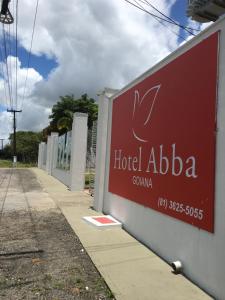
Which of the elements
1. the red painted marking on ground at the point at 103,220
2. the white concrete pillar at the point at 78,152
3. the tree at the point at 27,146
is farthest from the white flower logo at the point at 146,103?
the tree at the point at 27,146

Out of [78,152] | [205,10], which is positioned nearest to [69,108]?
[78,152]

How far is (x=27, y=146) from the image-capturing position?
67.2m

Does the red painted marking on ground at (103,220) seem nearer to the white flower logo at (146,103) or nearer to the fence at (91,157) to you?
the white flower logo at (146,103)

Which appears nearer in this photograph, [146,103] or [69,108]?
[146,103]

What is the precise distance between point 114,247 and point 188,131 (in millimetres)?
2498

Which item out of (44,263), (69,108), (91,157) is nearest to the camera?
(44,263)

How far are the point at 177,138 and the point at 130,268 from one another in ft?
6.58

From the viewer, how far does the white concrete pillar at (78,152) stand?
48.8 ft

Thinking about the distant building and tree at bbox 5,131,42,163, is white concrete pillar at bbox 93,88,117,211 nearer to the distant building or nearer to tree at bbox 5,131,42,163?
the distant building

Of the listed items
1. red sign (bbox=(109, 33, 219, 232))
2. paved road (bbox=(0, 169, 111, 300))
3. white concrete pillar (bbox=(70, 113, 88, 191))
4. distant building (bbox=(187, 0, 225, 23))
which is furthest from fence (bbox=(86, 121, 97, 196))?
distant building (bbox=(187, 0, 225, 23))

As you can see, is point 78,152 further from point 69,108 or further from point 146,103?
point 69,108

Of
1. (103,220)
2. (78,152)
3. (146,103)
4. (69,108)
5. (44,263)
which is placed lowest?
(44,263)

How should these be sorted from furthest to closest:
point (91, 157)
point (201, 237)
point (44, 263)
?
point (91, 157) < point (44, 263) < point (201, 237)

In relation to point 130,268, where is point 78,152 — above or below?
above
